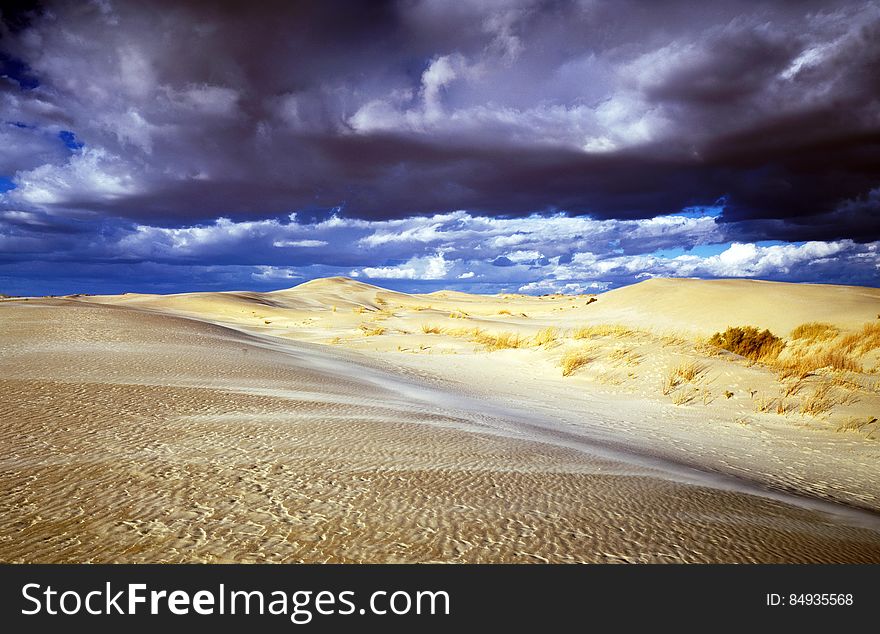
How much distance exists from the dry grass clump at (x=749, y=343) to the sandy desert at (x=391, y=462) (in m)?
6.41

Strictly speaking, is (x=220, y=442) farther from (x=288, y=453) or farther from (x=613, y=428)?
(x=613, y=428)

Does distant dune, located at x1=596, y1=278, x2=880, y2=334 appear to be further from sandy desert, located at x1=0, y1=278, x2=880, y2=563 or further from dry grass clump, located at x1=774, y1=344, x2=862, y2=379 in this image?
sandy desert, located at x1=0, y1=278, x2=880, y2=563

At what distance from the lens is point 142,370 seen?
256 inches

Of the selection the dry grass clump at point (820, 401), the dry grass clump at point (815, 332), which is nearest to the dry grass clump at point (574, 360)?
the dry grass clump at point (820, 401)

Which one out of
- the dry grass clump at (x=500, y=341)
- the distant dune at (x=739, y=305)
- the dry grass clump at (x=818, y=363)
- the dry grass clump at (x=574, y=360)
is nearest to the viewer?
the dry grass clump at (x=818, y=363)

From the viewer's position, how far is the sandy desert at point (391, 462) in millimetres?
2250

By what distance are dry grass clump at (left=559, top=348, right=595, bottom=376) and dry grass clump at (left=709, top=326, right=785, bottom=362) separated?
6.02m

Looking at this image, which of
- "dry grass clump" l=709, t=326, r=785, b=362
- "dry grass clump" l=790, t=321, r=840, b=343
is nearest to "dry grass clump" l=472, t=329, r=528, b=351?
"dry grass clump" l=709, t=326, r=785, b=362

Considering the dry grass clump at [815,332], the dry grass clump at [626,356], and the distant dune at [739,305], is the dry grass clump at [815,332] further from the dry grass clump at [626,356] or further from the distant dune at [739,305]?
the dry grass clump at [626,356]

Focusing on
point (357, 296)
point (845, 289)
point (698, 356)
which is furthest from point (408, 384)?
point (357, 296)

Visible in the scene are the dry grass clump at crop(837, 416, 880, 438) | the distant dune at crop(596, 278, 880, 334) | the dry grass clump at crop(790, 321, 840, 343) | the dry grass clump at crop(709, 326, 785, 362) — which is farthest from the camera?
the distant dune at crop(596, 278, 880, 334)

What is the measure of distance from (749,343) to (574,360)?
797cm

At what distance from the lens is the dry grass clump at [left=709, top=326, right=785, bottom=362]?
17.7m

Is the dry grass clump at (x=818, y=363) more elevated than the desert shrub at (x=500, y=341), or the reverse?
the desert shrub at (x=500, y=341)
